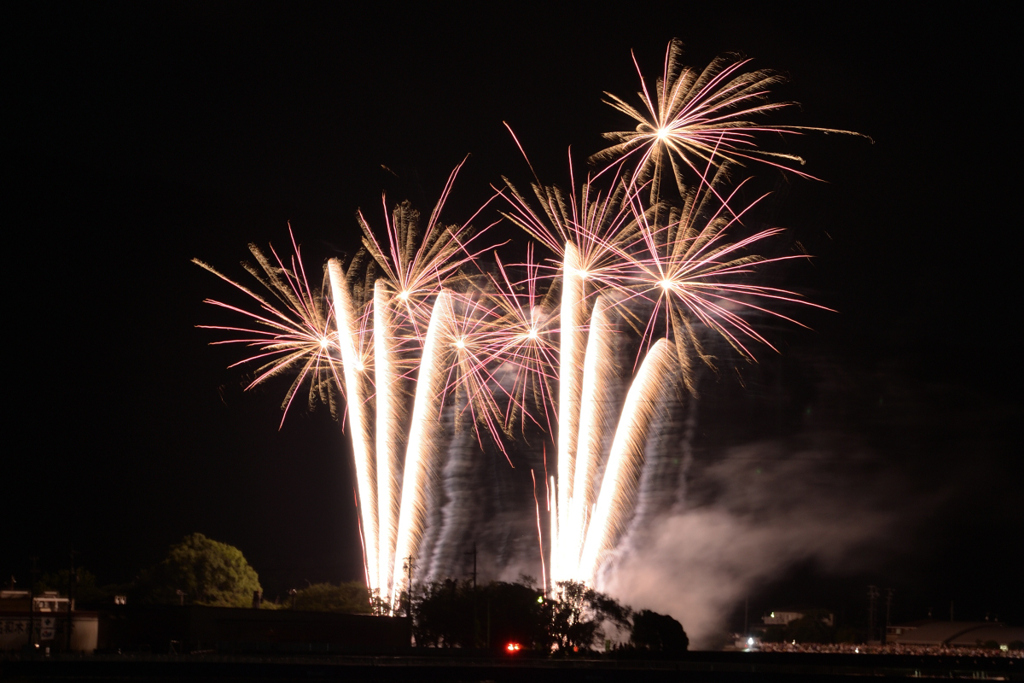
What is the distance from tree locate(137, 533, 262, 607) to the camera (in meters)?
75.9

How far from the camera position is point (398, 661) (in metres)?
38.7

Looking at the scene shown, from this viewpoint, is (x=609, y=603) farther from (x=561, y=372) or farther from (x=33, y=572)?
(x=33, y=572)

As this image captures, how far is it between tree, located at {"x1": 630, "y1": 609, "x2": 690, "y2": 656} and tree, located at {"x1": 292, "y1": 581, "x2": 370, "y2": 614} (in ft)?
74.0

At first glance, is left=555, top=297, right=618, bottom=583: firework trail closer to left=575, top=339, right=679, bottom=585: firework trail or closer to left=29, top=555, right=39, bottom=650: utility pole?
left=575, top=339, right=679, bottom=585: firework trail

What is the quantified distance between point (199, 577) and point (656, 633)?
3867 centimetres

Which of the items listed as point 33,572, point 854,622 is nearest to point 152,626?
point 33,572

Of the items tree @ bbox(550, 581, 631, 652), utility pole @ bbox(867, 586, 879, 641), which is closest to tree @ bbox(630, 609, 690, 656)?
tree @ bbox(550, 581, 631, 652)

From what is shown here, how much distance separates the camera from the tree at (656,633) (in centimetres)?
5469

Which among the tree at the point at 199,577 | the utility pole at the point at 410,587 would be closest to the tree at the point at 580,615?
the utility pole at the point at 410,587

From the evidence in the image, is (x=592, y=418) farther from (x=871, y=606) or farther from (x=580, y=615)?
(x=871, y=606)

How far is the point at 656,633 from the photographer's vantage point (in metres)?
55.2

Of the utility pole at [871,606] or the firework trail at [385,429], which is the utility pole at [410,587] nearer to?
the firework trail at [385,429]

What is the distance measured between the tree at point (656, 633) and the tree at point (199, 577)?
34.8 m

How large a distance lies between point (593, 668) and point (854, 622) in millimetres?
109576
